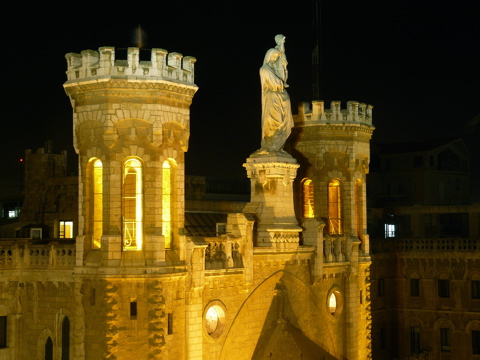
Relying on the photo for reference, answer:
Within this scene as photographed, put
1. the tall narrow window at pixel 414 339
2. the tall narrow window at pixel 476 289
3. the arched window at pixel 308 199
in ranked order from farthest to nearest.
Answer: the tall narrow window at pixel 414 339 < the tall narrow window at pixel 476 289 < the arched window at pixel 308 199

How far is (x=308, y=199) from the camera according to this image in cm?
4516

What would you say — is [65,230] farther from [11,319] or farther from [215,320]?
[215,320]

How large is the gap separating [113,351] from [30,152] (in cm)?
2588

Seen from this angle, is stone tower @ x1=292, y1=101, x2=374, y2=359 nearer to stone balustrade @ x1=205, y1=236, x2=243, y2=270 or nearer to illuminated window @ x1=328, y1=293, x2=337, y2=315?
illuminated window @ x1=328, y1=293, x2=337, y2=315

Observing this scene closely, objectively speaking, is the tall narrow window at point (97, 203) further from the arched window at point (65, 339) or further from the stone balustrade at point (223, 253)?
the stone balustrade at point (223, 253)

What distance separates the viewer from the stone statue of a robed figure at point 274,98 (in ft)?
123

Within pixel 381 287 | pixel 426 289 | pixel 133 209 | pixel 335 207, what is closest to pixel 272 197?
pixel 335 207

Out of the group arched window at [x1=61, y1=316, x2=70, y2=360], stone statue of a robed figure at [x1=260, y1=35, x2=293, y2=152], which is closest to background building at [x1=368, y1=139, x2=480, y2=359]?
stone statue of a robed figure at [x1=260, y1=35, x2=293, y2=152]

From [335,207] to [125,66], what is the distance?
715 inches

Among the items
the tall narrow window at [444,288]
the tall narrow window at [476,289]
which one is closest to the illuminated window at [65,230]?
the tall narrow window at [444,288]

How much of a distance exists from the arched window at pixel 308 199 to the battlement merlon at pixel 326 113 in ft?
11.2

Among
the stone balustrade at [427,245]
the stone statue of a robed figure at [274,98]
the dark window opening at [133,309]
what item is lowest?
the dark window opening at [133,309]

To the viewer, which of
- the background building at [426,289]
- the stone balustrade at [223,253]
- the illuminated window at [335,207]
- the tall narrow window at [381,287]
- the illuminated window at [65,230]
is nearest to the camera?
the stone balustrade at [223,253]

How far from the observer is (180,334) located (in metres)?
31.2
